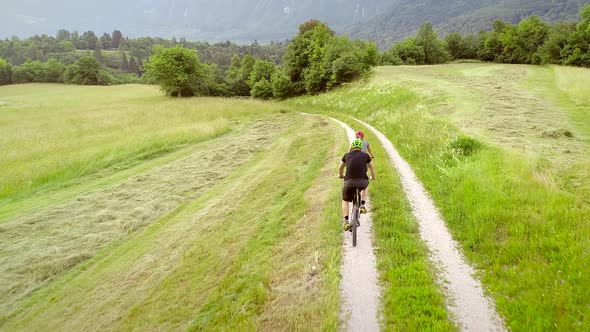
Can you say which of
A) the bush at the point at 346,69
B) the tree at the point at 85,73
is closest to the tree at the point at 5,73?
the tree at the point at 85,73

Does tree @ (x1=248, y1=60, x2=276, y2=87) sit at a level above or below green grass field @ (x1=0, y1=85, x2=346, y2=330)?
above

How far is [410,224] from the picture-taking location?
9.71 m

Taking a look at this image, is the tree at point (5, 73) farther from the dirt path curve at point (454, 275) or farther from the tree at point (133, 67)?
the dirt path curve at point (454, 275)

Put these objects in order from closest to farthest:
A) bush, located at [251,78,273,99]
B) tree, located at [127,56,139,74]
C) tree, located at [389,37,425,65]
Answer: bush, located at [251,78,273,99], tree, located at [389,37,425,65], tree, located at [127,56,139,74]

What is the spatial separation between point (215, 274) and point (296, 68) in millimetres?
54322

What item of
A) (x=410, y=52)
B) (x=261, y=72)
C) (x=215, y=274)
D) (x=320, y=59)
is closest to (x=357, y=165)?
(x=215, y=274)

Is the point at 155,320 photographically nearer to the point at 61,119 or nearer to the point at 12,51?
the point at 61,119

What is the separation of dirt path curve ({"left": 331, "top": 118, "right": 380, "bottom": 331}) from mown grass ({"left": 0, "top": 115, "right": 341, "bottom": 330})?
0.81 ft

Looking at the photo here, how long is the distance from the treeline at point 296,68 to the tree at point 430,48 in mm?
28937

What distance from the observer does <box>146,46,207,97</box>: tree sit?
196 feet

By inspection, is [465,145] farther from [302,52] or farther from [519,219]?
[302,52]

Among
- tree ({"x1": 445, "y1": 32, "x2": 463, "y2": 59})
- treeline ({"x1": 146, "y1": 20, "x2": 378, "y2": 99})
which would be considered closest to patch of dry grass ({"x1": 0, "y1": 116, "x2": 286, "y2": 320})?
treeline ({"x1": 146, "y1": 20, "x2": 378, "y2": 99})

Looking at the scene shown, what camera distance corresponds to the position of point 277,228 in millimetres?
11188

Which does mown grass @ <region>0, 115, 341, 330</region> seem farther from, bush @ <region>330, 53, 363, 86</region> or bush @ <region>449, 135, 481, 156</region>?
bush @ <region>330, 53, 363, 86</region>
